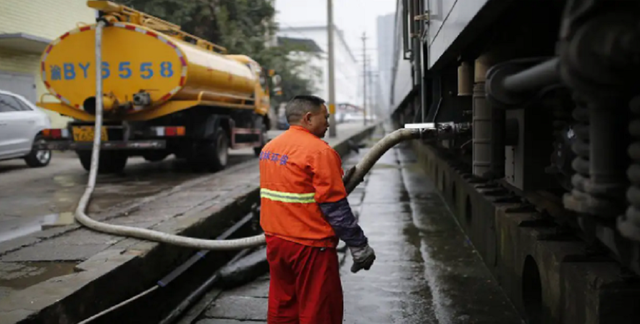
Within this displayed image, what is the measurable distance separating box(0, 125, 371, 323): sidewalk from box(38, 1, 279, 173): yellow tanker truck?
8.31 ft

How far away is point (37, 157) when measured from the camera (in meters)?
11.8

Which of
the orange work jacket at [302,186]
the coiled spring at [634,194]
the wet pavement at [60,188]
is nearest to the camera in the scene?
the coiled spring at [634,194]

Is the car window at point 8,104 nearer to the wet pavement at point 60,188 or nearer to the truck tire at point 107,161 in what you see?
the wet pavement at point 60,188

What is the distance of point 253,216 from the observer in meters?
7.43

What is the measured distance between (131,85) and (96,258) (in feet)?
18.6

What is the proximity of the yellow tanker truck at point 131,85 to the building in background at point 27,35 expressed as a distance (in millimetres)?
4393

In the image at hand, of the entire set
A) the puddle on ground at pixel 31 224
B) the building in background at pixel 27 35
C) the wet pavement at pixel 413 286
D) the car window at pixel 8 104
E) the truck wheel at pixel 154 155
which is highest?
the building in background at pixel 27 35

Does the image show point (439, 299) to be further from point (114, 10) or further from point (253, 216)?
point (114, 10)

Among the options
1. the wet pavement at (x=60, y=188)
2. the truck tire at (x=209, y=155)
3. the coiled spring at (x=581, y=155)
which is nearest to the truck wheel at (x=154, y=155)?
the wet pavement at (x=60, y=188)

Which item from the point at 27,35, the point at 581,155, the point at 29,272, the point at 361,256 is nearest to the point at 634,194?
the point at 581,155

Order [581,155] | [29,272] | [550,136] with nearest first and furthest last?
[581,155] → [550,136] → [29,272]

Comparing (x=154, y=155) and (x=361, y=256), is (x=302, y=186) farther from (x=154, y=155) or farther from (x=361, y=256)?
(x=154, y=155)

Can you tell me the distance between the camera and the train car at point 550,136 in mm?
1686

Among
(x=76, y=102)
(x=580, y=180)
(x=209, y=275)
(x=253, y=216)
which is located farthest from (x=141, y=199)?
(x=580, y=180)
